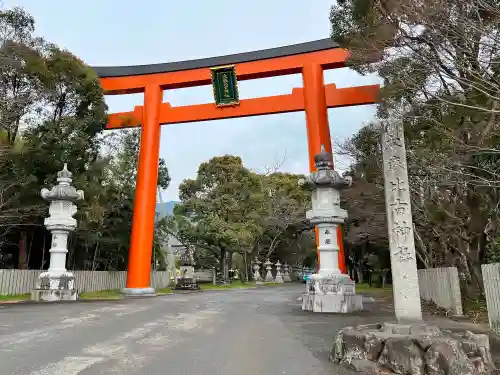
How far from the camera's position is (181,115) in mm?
19656

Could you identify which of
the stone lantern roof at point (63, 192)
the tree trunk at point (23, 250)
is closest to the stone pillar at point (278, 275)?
the tree trunk at point (23, 250)

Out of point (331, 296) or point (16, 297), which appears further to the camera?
point (16, 297)

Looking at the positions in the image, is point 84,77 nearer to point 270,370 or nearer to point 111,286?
point 111,286

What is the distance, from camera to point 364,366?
4.49m

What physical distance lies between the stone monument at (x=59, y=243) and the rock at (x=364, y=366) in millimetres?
11707

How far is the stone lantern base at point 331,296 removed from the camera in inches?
418

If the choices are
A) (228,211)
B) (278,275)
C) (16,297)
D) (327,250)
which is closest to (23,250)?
(16,297)

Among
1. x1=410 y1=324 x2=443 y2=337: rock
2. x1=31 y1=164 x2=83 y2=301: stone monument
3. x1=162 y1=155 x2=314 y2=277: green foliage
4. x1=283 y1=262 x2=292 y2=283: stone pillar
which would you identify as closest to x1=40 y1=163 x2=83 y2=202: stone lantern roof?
x1=31 y1=164 x2=83 y2=301: stone monument

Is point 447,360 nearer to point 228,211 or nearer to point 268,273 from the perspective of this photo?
point 228,211

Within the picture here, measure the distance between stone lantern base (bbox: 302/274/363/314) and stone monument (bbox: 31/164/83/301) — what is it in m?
8.06

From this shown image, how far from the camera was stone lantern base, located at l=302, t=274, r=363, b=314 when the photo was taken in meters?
10.6

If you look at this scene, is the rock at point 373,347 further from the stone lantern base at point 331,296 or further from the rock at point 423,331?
the stone lantern base at point 331,296

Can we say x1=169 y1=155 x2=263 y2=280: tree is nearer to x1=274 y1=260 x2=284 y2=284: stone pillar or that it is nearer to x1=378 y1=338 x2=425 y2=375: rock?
x1=274 y1=260 x2=284 y2=284: stone pillar

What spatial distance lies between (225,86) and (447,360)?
16327 millimetres
